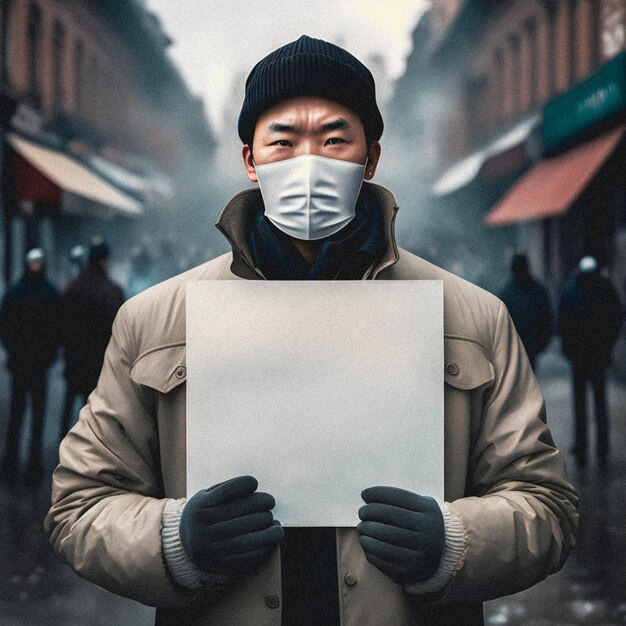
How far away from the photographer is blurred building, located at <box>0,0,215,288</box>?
13.9 meters

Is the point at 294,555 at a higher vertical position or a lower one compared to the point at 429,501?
lower

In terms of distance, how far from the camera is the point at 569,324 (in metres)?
7.48

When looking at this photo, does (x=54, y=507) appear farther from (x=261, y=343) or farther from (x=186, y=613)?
(x=261, y=343)

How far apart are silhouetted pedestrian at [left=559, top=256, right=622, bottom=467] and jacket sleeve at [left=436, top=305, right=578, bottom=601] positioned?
227 inches

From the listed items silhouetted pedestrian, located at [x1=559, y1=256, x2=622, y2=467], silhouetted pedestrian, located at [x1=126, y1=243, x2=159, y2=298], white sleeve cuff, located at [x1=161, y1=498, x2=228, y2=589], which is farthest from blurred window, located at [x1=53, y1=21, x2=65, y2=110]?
white sleeve cuff, located at [x1=161, y1=498, x2=228, y2=589]

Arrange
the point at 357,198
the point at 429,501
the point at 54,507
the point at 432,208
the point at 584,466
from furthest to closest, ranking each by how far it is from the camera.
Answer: the point at 432,208
the point at 584,466
the point at 357,198
the point at 54,507
the point at 429,501

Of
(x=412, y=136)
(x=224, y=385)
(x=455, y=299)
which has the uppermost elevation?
(x=412, y=136)

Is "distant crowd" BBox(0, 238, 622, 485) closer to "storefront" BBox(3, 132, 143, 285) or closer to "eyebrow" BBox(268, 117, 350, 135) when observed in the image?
"eyebrow" BBox(268, 117, 350, 135)

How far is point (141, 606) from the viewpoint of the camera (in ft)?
14.4

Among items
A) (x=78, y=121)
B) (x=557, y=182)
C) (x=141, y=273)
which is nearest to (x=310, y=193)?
(x=141, y=273)

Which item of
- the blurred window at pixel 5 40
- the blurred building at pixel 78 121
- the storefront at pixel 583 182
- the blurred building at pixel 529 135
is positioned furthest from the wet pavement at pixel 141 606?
the blurred window at pixel 5 40

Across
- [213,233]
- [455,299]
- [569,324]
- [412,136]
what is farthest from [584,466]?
[412,136]

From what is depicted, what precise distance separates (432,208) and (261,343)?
29.9 m

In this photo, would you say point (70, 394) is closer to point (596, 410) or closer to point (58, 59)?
point (596, 410)
